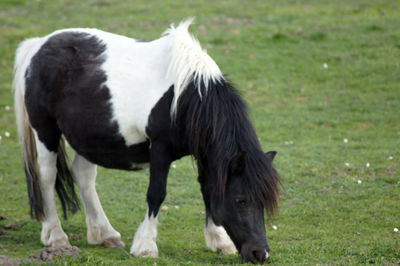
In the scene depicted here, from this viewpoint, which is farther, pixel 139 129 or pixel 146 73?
pixel 146 73

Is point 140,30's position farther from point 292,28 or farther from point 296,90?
point 296,90

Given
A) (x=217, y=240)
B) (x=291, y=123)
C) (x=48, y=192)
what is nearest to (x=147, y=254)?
(x=217, y=240)

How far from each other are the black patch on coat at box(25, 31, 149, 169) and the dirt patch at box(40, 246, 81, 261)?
3.61 ft

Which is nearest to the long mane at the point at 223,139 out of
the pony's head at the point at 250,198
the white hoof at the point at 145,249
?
the pony's head at the point at 250,198

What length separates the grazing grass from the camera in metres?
6.32

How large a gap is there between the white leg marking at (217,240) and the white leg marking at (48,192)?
172cm

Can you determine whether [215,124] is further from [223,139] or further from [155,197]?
[155,197]

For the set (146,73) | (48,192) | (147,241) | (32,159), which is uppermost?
(146,73)

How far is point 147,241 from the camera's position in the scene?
18.6 ft

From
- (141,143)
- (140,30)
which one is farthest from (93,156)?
(140,30)

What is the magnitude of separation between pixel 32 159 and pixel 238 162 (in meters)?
3.01

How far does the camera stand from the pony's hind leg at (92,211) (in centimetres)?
647

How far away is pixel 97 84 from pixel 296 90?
7.37 m

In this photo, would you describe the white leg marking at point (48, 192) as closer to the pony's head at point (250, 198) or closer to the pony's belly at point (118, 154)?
the pony's belly at point (118, 154)
